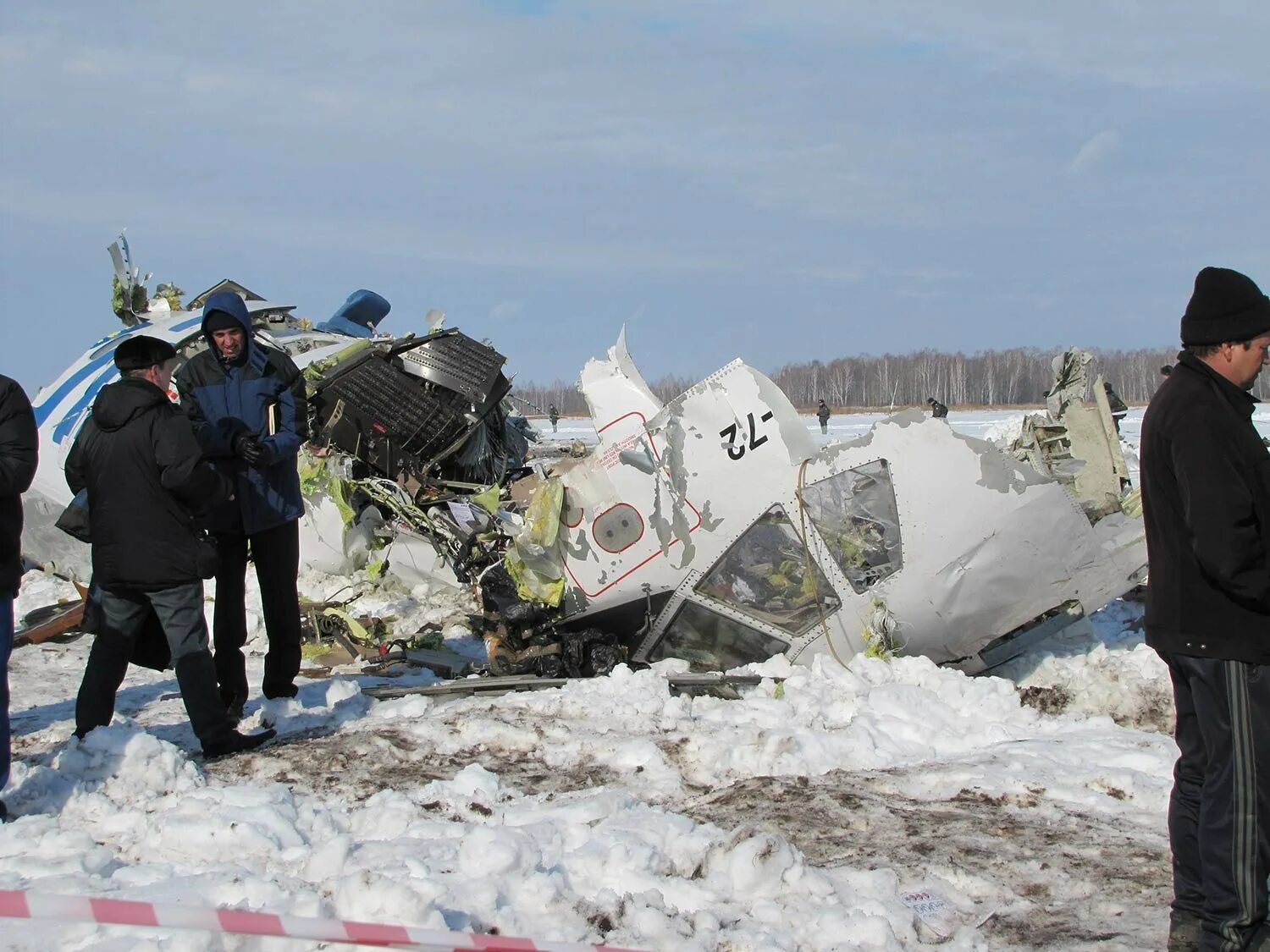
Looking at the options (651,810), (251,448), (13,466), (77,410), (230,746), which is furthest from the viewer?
(77,410)

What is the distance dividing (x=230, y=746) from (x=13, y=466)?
1.57 meters

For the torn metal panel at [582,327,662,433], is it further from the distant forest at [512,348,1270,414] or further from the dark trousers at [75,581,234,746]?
the distant forest at [512,348,1270,414]

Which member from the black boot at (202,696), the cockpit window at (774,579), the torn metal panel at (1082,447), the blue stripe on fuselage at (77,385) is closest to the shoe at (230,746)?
the black boot at (202,696)

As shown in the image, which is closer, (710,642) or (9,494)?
(9,494)

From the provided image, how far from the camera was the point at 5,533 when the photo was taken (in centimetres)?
428

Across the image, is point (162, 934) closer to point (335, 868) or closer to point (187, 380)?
point (335, 868)

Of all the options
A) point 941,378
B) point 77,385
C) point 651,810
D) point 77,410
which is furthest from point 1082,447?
point 941,378

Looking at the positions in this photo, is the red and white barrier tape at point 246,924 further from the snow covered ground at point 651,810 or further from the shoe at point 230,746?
the shoe at point 230,746

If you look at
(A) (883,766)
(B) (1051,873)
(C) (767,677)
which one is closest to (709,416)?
(C) (767,677)

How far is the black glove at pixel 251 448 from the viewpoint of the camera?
17.9ft

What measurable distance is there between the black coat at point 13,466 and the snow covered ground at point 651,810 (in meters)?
→ 0.87

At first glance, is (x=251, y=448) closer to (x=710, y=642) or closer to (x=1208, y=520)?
(x=710, y=642)

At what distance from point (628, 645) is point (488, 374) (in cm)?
450

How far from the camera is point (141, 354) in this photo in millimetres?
4887
